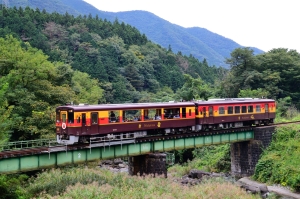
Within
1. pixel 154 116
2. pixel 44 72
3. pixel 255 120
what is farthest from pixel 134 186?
pixel 44 72

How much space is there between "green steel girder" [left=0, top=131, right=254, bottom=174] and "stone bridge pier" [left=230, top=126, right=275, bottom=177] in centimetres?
238

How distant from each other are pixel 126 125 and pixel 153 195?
7355mm

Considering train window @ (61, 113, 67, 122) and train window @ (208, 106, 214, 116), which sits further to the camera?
train window @ (208, 106, 214, 116)

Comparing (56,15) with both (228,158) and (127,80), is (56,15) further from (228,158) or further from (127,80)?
(228,158)

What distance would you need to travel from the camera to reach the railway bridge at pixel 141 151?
19.8 meters

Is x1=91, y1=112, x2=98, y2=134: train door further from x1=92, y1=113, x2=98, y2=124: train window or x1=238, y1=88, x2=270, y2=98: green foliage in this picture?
x1=238, y1=88, x2=270, y2=98: green foliage

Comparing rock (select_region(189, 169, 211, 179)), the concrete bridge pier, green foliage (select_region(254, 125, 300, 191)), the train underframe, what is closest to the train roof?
the train underframe

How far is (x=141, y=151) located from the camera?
25.5 m

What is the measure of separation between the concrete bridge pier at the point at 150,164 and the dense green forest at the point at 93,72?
8.25 m

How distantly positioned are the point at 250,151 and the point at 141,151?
1371 cm

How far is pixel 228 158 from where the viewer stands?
1491 inches

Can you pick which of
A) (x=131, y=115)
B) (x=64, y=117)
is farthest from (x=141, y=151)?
(x=64, y=117)

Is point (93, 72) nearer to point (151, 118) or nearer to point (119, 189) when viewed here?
point (151, 118)

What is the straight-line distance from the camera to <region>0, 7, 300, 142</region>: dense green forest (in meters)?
31.5
